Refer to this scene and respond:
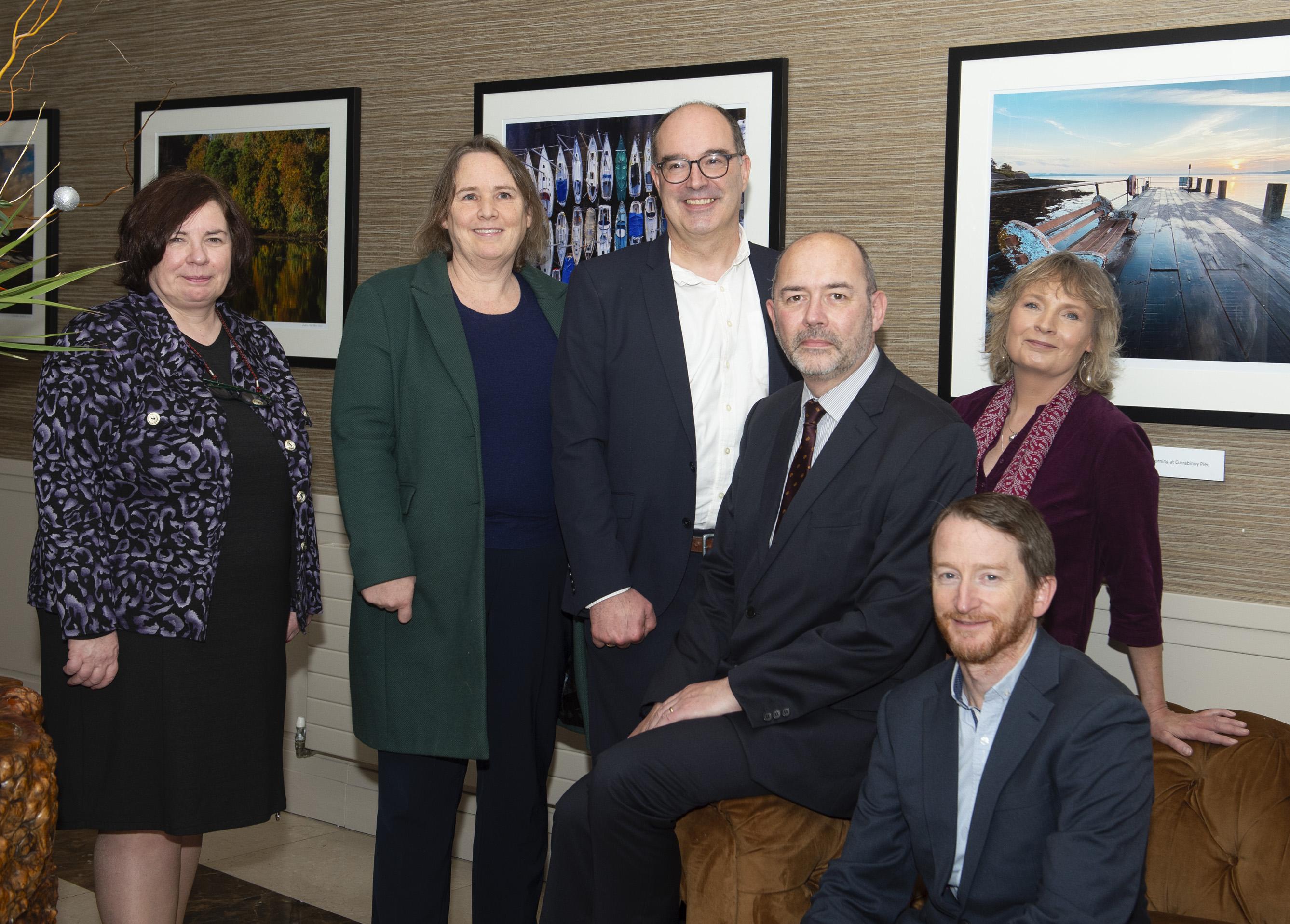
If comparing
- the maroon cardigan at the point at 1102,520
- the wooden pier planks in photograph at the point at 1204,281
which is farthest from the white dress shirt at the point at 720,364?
the wooden pier planks in photograph at the point at 1204,281

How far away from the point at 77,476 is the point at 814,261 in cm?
157

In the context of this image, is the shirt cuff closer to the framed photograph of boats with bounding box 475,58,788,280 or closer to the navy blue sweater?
the navy blue sweater

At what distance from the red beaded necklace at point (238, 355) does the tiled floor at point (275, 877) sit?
65.8 inches

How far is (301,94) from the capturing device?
402 cm

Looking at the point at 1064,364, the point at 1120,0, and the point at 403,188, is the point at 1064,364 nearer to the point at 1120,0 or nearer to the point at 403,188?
the point at 1120,0

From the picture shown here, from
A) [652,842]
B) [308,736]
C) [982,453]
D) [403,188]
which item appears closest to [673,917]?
[652,842]

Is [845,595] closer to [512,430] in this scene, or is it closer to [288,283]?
[512,430]

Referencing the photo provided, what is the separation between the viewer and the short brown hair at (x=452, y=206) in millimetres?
2766

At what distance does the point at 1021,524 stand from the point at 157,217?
1.91 metres

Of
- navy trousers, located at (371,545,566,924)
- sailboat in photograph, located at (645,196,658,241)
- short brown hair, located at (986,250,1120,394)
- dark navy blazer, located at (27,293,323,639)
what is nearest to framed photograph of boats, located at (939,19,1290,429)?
short brown hair, located at (986,250,1120,394)

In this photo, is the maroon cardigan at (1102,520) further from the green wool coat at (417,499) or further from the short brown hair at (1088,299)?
the green wool coat at (417,499)

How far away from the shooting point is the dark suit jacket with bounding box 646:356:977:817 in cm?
223

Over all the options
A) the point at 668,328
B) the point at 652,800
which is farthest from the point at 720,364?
the point at 652,800

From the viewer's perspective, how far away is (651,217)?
11.2 ft
